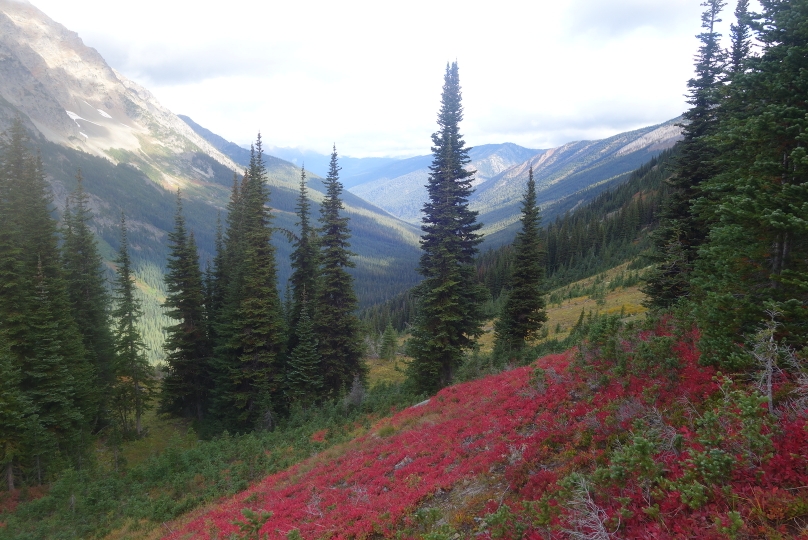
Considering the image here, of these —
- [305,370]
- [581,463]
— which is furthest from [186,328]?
[581,463]

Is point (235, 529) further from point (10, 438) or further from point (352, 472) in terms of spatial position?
point (10, 438)

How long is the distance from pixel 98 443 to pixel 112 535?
61.5 feet

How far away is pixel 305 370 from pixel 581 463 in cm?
2201

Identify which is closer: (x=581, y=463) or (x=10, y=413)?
(x=581, y=463)

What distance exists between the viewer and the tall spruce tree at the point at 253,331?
1047 inches

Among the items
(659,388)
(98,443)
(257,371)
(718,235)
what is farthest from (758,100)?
(98,443)

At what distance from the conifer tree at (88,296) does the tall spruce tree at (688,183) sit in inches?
1500

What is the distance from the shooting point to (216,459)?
19766mm

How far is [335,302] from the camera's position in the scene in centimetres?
2791

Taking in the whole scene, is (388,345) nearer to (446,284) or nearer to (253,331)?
(253,331)

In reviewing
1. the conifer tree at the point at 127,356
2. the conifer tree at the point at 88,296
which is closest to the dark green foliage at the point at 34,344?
the conifer tree at the point at 88,296

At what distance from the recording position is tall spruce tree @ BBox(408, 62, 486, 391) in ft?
69.5

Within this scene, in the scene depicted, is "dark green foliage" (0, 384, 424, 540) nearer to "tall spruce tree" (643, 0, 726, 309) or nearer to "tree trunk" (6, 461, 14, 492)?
"tree trunk" (6, 461, 14, 492)

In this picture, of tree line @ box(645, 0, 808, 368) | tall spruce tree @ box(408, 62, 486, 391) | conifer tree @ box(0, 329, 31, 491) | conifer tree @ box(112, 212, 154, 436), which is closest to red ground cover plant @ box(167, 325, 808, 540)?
tree line @ box(645, 0, 808, 368)
